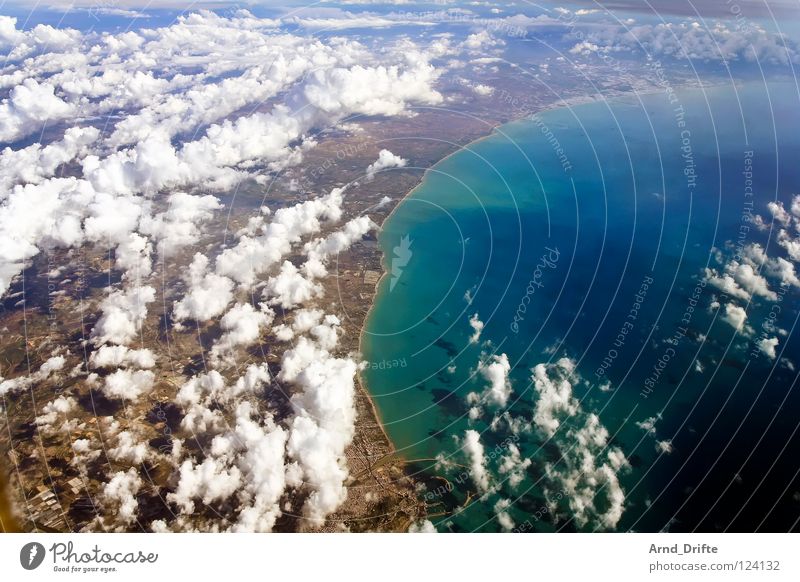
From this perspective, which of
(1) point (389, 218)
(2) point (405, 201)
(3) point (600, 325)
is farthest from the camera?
(2) point (405, 201)

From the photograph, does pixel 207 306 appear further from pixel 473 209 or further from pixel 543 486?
pixel 473 209

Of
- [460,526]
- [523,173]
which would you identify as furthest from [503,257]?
[460,526]

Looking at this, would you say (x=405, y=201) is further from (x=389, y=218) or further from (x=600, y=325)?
(x=600, y=325)
